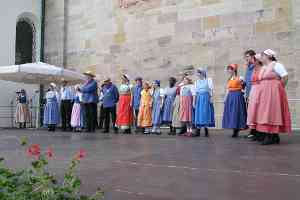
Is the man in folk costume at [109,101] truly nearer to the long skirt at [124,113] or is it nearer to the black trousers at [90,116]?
the long skirt at [124,113]

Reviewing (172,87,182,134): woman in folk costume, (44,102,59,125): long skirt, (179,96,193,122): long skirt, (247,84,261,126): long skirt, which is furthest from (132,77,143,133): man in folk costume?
(247,84,261,126): long skirt

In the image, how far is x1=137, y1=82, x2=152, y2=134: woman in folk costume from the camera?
456 inches

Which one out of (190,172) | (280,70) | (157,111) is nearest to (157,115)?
(157,111)

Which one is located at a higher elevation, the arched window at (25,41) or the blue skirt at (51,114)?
the arched window at (25,41)

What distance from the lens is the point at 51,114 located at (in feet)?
46.8

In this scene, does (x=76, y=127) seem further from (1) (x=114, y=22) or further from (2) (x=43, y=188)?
(2) (x=43, y=188)

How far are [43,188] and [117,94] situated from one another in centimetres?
986

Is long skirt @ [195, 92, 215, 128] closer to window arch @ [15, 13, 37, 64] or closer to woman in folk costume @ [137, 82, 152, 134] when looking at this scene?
woman in folk costume @ [137, 82, 152, 134]

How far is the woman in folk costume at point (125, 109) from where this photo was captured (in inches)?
469

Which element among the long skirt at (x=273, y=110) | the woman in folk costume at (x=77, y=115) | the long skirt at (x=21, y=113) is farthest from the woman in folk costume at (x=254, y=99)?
the long skirt at (x=21, y=113)

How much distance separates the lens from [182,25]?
45.9ft

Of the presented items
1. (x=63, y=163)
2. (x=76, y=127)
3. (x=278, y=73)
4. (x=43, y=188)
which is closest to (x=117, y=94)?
(x=76, y=127)

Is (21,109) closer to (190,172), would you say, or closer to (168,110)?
(168,110)

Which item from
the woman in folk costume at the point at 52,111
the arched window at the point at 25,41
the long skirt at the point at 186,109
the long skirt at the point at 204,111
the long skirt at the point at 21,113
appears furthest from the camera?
the arched window at the point at 25,41
